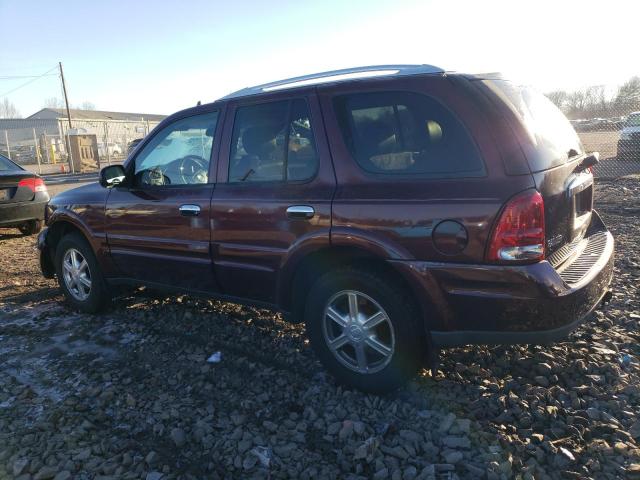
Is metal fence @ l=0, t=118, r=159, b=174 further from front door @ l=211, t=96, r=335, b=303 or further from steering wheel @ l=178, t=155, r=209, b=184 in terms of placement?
front door @ l=211, t=96, r=335, b=303

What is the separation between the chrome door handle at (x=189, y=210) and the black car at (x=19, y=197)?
5.76m

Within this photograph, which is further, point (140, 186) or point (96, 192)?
point (96, 192)

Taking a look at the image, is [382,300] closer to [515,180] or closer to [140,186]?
[515,180]

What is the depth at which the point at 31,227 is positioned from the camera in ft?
29.0

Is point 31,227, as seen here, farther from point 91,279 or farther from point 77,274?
point 91,279

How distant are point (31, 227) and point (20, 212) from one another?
83 cm

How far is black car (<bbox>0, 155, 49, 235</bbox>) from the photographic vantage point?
312 inches

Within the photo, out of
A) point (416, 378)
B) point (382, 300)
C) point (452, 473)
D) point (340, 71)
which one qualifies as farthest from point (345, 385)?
point (340, 71)

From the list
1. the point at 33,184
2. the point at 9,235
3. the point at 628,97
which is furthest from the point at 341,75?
the point at 628,97

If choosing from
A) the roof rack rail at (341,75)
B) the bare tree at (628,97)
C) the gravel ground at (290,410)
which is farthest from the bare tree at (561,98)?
the roof rack rail at (341,75)

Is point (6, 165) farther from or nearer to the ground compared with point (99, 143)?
nearer to the ground

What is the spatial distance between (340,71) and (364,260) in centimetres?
138

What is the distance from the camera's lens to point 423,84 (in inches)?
109

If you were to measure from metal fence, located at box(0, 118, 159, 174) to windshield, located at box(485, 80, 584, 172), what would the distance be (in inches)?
1069
